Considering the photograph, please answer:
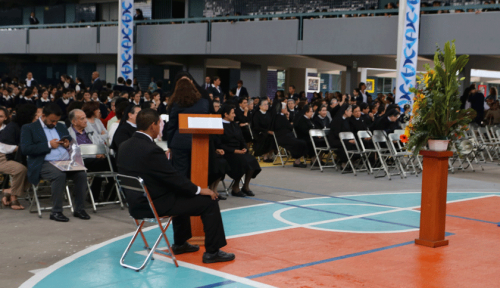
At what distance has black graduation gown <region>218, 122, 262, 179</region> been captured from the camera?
30.0 ft

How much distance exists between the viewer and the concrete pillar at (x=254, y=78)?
77.6ft

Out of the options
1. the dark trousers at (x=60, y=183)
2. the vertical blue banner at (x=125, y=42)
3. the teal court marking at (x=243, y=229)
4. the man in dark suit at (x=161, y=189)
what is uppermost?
the vertical blue banner at (x=125, y=42)

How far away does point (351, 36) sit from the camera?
1961 centimetres

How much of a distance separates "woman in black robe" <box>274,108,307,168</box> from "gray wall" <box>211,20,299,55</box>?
7.54 metres

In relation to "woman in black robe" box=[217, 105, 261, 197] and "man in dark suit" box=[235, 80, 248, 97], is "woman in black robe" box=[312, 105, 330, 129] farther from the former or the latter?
"man in dark suit" box=[235, 80, 248, 97]

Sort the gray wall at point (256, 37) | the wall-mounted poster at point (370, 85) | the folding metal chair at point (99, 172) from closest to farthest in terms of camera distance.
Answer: the folding metal chair at point (99, 172) < the gray wall at point (256, 37) < the wall-mounted poster at point (370, 85)

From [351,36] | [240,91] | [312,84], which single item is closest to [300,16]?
[351,36]

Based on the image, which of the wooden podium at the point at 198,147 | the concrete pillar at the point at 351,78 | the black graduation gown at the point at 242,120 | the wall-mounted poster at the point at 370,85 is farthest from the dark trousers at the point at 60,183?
the wall-mounted poster at the point at 370,85

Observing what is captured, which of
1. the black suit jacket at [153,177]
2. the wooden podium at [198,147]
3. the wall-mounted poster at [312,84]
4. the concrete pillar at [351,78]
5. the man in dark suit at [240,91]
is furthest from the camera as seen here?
the wall-mounted poster at [312,84]

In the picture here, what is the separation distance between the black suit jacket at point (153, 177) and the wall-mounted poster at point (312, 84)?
25.5m

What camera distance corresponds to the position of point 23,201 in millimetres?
8461

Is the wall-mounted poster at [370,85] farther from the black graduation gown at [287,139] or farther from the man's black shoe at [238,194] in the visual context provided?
the man's black shoe at [238,194]

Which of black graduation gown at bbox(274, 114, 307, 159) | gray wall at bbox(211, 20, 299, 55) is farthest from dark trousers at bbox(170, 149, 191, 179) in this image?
gray wall at bbox(211, 20, 299, 55)

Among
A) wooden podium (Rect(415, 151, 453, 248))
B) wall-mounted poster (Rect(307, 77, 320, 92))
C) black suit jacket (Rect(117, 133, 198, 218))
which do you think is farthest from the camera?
wall-mounted poster (Rect(307, 77, 320, 92))
